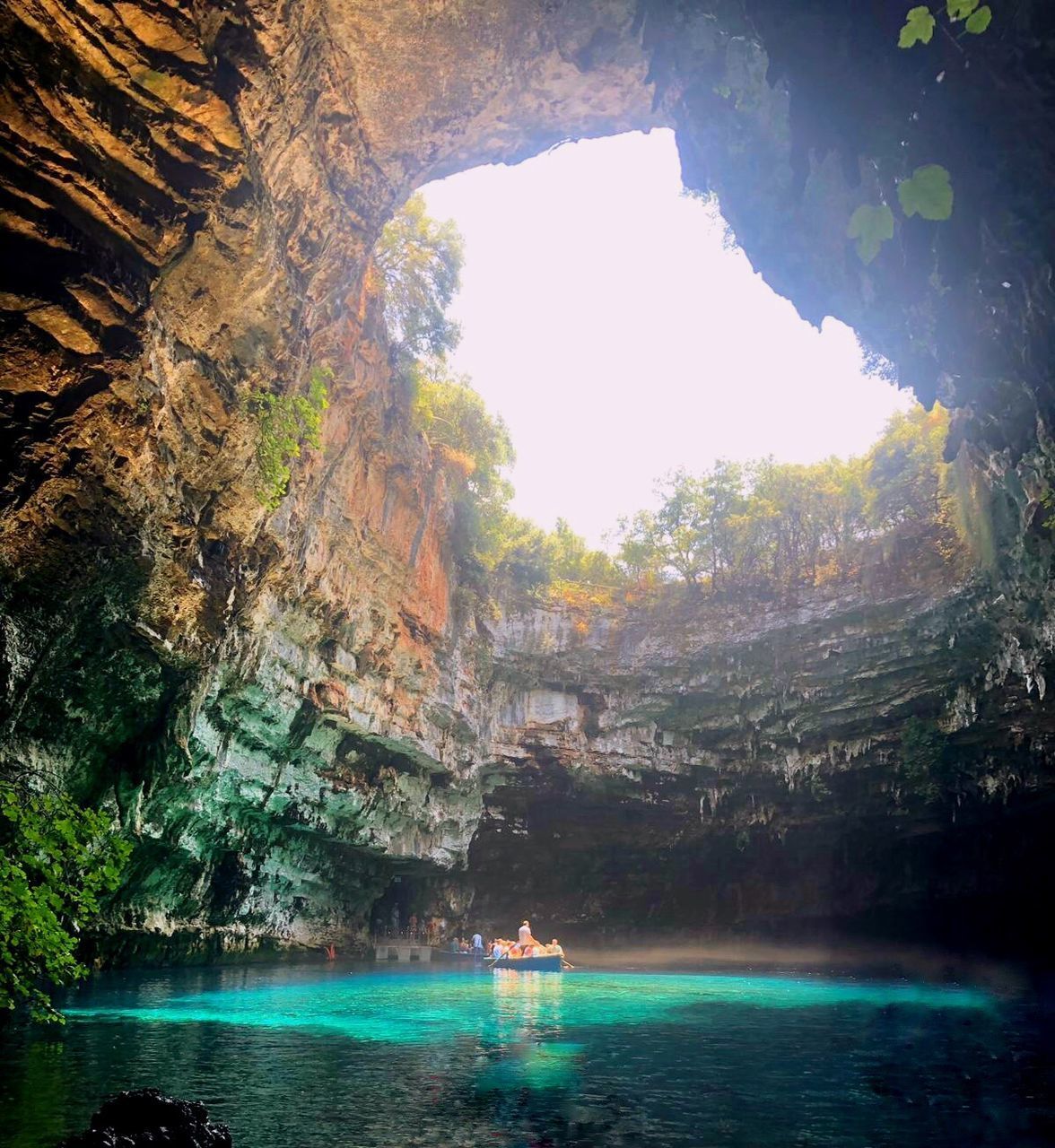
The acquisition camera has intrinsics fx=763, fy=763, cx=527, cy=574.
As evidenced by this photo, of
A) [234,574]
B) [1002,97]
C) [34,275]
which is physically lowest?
[234,574]

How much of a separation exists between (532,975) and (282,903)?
717 cm

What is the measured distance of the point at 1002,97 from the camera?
5.02 m

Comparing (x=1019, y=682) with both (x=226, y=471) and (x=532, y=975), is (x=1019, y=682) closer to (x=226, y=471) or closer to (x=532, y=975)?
(x=532, y=975)

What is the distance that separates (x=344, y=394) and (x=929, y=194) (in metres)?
15.3

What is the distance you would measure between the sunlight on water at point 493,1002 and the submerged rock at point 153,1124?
4778 mm

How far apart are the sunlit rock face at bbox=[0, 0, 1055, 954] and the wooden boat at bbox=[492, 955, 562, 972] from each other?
13.4ft

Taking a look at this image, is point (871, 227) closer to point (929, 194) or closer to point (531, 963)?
point (929, 194)

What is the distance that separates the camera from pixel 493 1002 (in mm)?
13258

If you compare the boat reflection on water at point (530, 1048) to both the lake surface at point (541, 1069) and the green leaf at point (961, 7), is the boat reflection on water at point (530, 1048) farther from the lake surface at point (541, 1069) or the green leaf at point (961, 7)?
the green leaf at point (961, 7)

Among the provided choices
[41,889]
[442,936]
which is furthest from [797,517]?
[41,889]

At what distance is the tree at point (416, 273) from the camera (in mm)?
20234

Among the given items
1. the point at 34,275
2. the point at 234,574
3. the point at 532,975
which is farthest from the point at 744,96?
the point at 532,975

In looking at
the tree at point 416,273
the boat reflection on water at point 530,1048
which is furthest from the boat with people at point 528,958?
the tree at point 416,273

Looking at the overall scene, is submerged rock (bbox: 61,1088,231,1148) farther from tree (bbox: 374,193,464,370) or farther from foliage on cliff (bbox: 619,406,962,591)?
foliage on cliff (bbox: 619,406,962,591)
